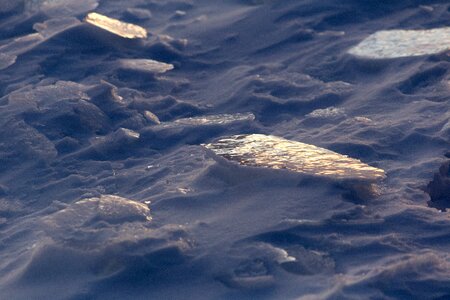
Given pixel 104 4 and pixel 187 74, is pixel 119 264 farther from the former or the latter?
pixel 104 4

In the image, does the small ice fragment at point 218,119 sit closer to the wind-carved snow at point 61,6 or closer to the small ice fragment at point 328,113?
the small ice fragment at point 328,113

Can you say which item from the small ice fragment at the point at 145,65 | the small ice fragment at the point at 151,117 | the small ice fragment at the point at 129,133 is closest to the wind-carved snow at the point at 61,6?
the small ice fragment at the point at 145,65

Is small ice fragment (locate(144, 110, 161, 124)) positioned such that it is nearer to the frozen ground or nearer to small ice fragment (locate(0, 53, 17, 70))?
the frozen ground

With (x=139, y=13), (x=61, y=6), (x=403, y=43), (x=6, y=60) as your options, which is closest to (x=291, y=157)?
(x=403, y=43)

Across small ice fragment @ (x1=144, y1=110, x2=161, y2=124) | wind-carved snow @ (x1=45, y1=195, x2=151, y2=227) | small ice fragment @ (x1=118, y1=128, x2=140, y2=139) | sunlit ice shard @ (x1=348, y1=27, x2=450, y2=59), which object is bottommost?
wind-carved snow @ (x1=45, y1=195, x2=151, y2=227)

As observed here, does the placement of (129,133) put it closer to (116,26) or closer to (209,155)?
(209,155)

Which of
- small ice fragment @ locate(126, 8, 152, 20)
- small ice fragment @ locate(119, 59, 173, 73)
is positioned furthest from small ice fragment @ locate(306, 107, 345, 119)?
small ice fragment @ locate(126, 8, 152, 20)
